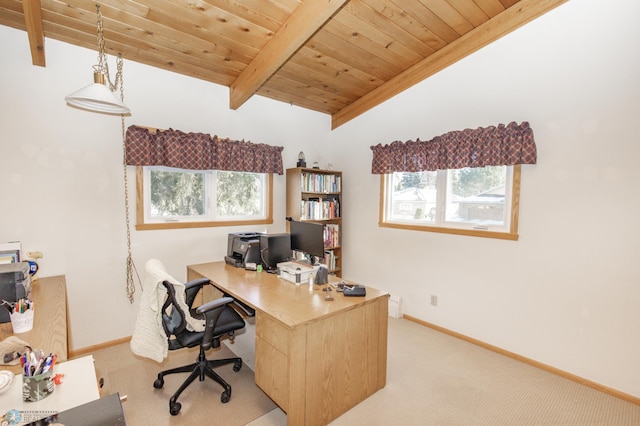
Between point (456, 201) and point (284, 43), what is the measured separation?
229 centimetres

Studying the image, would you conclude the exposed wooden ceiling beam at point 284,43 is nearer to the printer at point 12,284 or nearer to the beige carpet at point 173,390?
the printer at point 12,284

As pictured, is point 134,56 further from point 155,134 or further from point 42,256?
point 42,256

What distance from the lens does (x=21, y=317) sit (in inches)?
60.2

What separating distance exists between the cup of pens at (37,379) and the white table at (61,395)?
0.06ft

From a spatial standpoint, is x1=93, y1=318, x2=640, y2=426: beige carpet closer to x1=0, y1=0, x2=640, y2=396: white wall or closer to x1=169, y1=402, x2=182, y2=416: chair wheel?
x1=169, y1=402, x2=182, y2=416: chair wheel

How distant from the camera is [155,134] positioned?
2900 mm

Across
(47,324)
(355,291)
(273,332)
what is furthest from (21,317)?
(355,291)

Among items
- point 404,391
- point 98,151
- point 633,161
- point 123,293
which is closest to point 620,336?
point 633,161

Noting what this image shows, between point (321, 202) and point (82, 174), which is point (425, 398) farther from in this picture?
point (82, 174)

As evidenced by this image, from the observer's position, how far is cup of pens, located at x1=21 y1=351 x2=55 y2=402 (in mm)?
994

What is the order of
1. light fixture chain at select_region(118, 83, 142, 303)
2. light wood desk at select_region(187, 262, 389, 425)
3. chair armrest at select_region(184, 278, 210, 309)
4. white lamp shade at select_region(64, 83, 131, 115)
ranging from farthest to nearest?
light fixture chain at select_region(118, 83, 142, 303), chair armrest at select_region(184, 278, 210, 309), light wood desk at select_region(187, 262, 389, 425), white lamp shade at select_region(64, 83, 131, 115)

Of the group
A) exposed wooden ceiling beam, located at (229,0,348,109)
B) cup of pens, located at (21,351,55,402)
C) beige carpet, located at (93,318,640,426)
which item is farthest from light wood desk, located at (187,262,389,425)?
exposed wooden ceiling beam, located at (229,0,348,109)

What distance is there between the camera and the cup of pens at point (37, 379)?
3.26 ft

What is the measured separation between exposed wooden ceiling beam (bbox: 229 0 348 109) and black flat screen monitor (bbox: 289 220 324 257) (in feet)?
4.74
